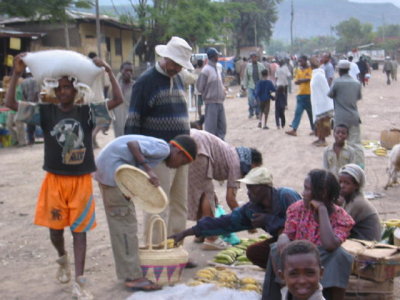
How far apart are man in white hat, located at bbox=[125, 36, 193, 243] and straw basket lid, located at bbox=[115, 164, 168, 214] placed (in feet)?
1.71

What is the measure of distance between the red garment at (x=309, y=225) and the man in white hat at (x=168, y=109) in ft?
4.58

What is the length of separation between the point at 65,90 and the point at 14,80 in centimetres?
40

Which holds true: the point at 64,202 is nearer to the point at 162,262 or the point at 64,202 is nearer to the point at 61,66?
the point at 162,262

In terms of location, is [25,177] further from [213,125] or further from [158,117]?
[158,117]

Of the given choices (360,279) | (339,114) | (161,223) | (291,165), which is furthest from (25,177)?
(360,279)

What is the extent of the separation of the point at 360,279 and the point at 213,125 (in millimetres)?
6377

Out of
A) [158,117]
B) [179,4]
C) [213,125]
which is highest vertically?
[179,4]

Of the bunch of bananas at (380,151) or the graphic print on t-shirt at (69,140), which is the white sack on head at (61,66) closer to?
the graphic print on t-shirt at (69,140)

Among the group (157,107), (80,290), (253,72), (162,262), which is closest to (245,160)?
(157,107)

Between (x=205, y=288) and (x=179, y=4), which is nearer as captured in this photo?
(x=205, y=288)

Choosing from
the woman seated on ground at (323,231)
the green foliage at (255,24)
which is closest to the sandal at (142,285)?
the woman seated on ground at (323,231)

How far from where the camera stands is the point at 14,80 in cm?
491

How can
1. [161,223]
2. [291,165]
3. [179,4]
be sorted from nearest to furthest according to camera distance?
[161,223] < [291,165] < [179,4]

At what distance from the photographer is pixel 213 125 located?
11.0m
